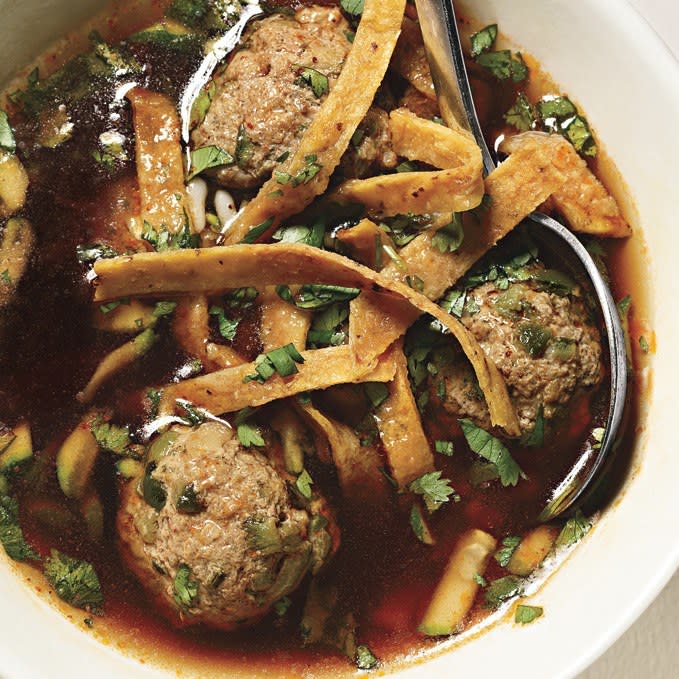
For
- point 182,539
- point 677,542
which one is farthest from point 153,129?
point 677,542

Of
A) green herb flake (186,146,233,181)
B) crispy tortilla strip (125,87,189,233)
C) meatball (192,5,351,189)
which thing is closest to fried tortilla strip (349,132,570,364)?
meatball (192,5,351,189)

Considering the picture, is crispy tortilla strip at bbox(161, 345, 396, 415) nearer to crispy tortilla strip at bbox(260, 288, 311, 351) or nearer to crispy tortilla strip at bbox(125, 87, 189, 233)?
crispy tortilla strip at bbox(260, 288, 311, 351)

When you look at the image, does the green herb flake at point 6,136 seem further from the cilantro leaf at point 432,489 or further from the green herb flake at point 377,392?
the cilantro leaf at point 432,489

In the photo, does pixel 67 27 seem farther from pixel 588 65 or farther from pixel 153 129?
pixel 588 65

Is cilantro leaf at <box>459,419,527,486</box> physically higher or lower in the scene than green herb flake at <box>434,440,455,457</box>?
higher

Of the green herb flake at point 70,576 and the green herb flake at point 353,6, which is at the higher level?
the green herb flake at point 353,6

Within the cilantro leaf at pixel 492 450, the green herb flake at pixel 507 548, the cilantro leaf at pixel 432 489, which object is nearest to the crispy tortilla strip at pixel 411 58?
the cilantro leaf at pixel 492 450
